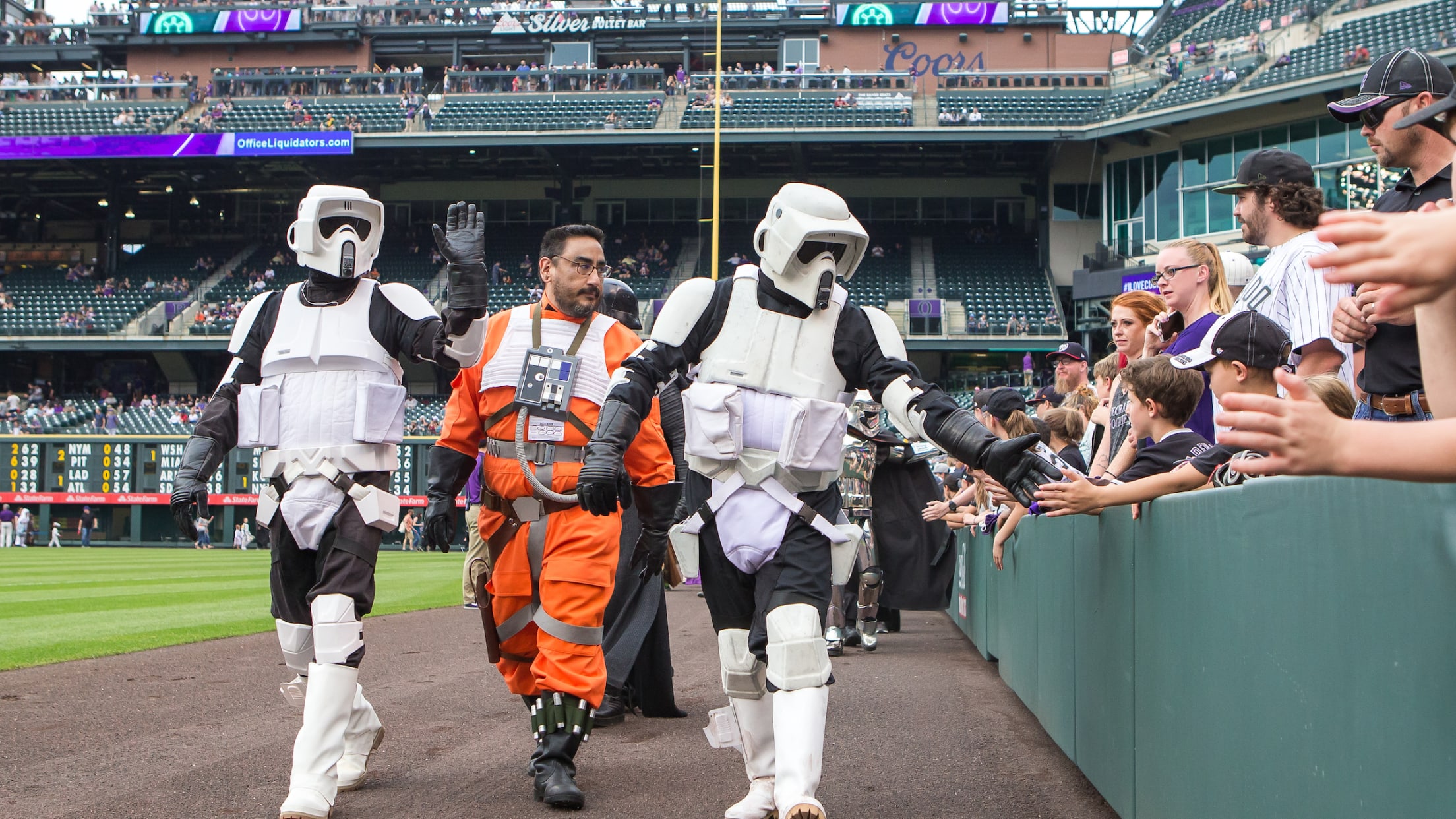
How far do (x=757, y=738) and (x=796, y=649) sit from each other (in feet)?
1.79

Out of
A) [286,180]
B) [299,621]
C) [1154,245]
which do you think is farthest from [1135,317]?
[286,180]

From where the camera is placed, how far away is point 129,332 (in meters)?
41.1

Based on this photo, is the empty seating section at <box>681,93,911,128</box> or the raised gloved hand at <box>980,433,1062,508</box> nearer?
the raised gloved hand at <box>980,433,1062,508</box>

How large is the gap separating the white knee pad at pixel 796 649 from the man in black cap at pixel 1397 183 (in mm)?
1868

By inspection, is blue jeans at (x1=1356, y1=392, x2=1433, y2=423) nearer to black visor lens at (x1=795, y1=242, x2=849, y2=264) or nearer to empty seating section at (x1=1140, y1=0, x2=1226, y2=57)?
black visor lens at (x1=795, y1=242, x2=849, y2=264)

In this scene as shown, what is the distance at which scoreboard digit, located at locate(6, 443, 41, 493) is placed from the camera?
115 ft

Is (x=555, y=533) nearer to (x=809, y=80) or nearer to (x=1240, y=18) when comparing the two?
(x=809, y=80)

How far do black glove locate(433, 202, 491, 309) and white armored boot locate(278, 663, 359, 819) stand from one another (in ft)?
4.75

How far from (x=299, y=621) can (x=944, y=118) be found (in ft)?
120

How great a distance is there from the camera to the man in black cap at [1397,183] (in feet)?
11.7

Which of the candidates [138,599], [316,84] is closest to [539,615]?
[138,599]

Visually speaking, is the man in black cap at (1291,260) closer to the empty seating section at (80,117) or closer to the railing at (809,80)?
the railing at (809,80)

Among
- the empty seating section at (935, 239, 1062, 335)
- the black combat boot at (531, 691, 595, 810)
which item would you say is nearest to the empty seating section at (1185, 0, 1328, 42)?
the empty seating section at (935, 239, 1062, 335)

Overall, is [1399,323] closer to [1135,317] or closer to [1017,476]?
[1017,476]
